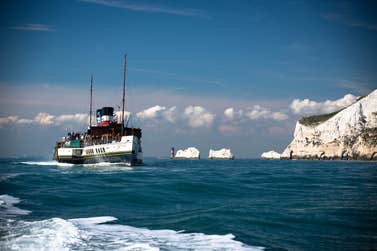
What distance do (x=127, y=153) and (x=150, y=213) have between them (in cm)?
4492

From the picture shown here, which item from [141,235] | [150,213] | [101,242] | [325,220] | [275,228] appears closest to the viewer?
[101,242]

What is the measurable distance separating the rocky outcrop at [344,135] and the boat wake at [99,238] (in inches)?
4992

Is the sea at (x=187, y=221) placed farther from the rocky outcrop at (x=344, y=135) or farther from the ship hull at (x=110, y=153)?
the rocky outcrop at (x=344, y=135)

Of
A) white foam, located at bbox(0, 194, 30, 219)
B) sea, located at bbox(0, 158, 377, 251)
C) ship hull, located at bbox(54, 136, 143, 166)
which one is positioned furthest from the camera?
ship hull, located at bbox(54, 136, 143, 166)

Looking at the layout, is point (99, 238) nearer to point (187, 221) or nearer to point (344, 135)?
point (187, 221)

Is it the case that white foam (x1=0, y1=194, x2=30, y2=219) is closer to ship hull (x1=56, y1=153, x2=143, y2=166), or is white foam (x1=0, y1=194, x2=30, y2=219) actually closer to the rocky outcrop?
ship hull (x1=56, y1=153, x2=143, y2=166)

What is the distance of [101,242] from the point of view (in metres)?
11.2

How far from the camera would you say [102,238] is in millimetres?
11664

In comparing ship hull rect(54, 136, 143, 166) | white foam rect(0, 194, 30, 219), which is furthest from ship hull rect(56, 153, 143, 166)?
white foam rect(0, 194, 30, 219)

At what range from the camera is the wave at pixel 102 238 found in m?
Answer: 10.5

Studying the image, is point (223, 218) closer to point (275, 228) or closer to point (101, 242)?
point (275, 228)

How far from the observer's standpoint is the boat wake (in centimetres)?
1049

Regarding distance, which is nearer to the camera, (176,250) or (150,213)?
(176,250)

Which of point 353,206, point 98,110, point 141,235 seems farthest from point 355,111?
point 141,235
